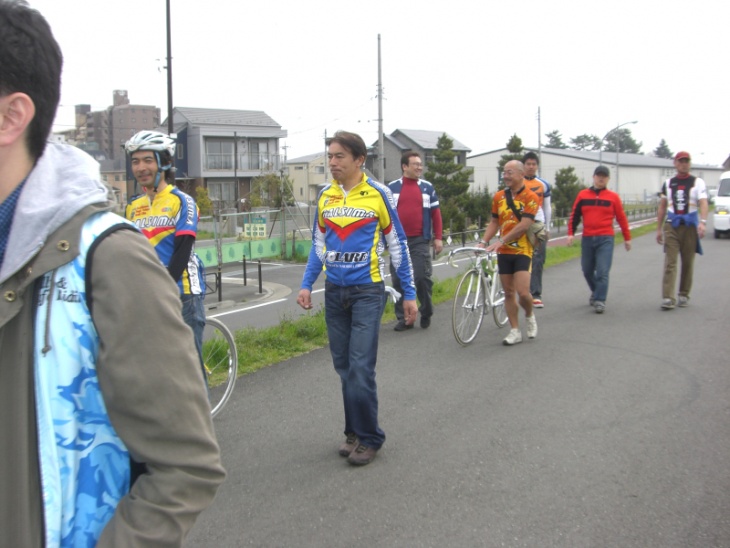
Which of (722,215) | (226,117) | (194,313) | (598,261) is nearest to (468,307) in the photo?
(598,261)

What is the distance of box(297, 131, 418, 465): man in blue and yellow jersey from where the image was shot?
463cm

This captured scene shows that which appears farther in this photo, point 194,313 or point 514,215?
point 514,215

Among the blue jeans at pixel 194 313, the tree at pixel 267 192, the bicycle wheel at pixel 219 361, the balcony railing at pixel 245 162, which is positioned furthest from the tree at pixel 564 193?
the blue jeans at pixel 194 313

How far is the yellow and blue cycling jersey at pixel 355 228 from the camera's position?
4.75 meters

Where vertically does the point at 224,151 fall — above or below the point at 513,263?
above

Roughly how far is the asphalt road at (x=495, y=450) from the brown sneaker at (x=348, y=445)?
0.09 meters

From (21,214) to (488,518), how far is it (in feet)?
10.2

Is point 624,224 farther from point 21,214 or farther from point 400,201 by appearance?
point 21,214

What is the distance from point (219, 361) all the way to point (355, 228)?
2022mm

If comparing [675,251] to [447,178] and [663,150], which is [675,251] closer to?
[447,178]

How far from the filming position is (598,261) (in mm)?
10219

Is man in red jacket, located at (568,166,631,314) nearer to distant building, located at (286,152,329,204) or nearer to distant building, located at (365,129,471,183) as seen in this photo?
distant building, located at (365,129,471,183)

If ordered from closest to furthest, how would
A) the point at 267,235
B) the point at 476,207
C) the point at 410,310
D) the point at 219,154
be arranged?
the point at 410,310
the point at 267,235
the point at 476,207
the point at 219,154

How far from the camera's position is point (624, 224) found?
10664 mm
